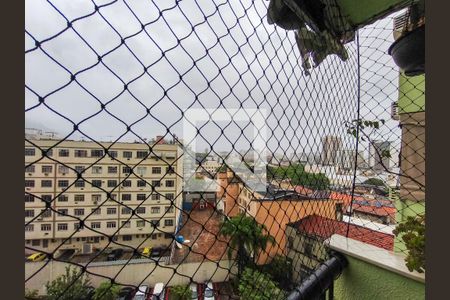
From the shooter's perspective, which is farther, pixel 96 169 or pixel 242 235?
pixel 242 235

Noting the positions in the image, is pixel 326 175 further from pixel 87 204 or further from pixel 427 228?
Result: pixel 87 204

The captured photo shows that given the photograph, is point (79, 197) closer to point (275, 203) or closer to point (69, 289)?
point (69, 289)

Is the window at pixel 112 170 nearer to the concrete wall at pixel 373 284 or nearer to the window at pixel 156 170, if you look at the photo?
the window at pixel 156 170

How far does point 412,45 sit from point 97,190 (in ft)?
3.75

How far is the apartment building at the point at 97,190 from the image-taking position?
320 millimetres

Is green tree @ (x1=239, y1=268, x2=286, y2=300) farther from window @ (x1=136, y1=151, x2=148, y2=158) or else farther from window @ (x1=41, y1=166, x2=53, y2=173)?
window @ (x1=41, y1=166, x2=53, y2=173)

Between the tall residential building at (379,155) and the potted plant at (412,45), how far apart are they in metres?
0.57

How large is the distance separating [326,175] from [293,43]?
0.68 meters

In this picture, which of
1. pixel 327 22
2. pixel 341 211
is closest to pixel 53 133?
pixel 327 22

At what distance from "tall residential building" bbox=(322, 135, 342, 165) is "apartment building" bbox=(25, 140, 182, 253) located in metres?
0.78

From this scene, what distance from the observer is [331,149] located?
1.18 m

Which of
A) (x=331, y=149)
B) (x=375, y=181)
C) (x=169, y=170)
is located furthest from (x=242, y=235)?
(x=375, y=181)

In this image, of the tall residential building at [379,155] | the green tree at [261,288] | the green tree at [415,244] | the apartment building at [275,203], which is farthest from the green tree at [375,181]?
the green tree at [261,288]

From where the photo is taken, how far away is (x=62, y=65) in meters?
0.31
